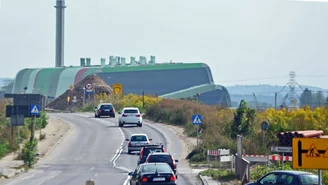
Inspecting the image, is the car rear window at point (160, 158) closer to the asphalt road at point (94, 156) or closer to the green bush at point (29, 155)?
the asphalt road at point (94, 156)

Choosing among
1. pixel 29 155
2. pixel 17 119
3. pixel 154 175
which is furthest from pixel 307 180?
pixel 17 119

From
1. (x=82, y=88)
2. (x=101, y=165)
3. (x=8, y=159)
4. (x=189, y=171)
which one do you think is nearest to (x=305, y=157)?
(x=189, y=171)

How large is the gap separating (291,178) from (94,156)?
29.0 meters

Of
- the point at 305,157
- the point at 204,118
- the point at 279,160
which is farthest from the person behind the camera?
the point at 204,118

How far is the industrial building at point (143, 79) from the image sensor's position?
397 feet

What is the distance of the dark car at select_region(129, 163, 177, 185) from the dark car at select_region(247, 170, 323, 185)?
3.90m

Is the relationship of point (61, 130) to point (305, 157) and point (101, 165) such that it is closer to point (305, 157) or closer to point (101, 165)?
point (101, 165)

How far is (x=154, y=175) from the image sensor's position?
25.5 m

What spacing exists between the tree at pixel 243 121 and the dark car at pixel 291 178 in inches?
1024

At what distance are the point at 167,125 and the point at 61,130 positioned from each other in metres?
11.5

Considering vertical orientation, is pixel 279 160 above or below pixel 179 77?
below

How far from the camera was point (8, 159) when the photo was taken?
1826 inches

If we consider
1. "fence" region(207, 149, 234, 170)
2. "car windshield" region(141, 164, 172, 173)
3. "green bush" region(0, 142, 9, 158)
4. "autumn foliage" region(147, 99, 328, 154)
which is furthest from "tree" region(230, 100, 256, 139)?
"car windshield" region(141, 164, 172, 173)

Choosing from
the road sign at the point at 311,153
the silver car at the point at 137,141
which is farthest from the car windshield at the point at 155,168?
the silver car at the point at 137,141
